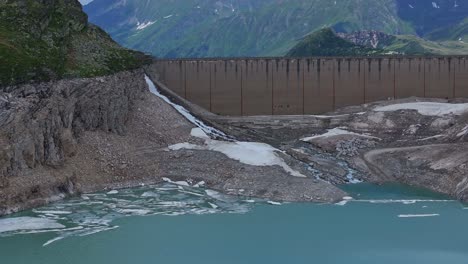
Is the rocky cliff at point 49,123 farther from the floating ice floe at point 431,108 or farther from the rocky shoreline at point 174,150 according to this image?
the floating ice floe at point 431,108

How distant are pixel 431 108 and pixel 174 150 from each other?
28041 mm

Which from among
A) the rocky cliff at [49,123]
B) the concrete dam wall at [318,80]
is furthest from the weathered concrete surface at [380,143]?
the rocky cliff at [49,123]

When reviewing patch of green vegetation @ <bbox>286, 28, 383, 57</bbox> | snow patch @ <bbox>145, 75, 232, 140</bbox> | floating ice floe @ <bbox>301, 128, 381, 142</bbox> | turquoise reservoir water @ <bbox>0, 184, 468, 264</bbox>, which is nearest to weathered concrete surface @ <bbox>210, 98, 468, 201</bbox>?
floating ice floe @ <bbox>301, 128, 381, 142</bbox>

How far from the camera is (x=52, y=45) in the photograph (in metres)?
56.1

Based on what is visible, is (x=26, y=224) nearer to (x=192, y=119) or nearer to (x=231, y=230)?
(x=231, y=230)

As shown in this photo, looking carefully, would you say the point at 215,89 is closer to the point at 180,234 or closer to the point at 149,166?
the point at 149,166

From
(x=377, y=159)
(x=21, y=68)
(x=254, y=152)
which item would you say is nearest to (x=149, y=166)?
(x=254, y=152)

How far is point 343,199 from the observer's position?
1734 inches

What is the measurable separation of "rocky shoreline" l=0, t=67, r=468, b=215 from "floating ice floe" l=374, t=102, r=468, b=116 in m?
0.52

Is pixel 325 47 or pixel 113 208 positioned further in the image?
pixel 325 47

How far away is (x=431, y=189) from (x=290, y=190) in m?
10.7

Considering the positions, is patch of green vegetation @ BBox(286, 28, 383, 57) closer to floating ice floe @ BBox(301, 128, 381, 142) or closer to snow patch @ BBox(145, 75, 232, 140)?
floating ice floe @ BBox(301, 128, 381, 142)

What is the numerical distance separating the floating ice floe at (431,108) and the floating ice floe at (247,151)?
795 inches

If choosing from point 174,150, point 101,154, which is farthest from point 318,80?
point 101,154
